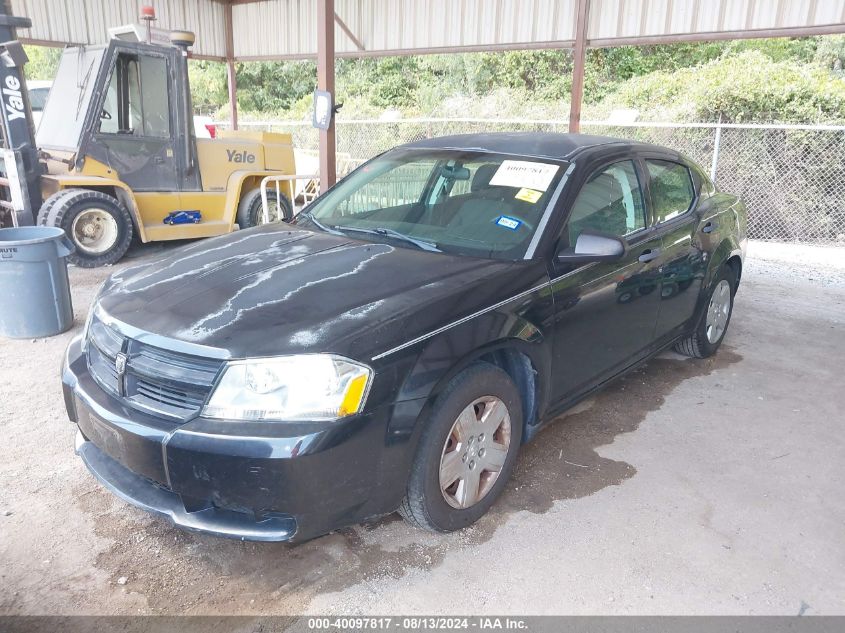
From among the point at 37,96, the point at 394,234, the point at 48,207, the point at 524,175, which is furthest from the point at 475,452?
the point at 37,96

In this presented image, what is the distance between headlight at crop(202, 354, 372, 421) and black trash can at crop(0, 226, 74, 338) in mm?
3528

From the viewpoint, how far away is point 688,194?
15.1ft

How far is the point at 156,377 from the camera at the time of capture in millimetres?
2521

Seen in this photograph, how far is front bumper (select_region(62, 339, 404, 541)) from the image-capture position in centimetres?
231

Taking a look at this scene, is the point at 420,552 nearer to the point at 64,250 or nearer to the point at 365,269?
the point at 365,269

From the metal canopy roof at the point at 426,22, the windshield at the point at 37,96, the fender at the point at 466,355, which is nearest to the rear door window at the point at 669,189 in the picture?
the fender at the point at 466,355

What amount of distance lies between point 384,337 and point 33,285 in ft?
12.7

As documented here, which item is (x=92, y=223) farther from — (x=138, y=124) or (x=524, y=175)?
(x=524, y=175)

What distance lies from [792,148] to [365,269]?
951cm

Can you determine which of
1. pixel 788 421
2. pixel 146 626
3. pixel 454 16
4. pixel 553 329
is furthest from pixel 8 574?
pixel 454 16

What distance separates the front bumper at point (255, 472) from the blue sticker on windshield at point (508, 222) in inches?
51.8

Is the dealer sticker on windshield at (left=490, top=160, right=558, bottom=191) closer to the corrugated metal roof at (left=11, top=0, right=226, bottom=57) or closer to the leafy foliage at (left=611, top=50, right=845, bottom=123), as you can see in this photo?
the leafy foliage at (left=611, top=50, right=845, bottom=123)

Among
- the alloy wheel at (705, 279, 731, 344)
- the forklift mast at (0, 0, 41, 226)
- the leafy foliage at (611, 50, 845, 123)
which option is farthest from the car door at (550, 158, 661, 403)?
the leafy foliage at (611, 50, 845, 123)

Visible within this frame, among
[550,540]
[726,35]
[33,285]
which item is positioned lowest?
[550,540]
